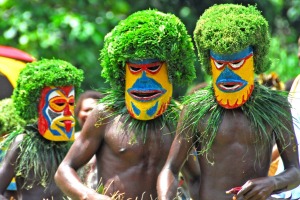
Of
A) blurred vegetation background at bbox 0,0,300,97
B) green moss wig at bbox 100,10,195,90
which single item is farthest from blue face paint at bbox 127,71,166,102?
blurred vegetation background at bbox 0,0,300,97

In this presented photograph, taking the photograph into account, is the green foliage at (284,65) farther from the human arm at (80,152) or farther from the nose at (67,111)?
the human arm at (80,152)

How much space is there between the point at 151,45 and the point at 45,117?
1.56m

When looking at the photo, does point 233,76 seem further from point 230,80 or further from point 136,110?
point 136,110

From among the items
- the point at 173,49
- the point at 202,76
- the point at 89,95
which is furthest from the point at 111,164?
the point at 202,76

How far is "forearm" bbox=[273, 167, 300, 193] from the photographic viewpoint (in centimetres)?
605

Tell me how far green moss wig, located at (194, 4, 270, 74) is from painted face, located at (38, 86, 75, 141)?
5.80 ft

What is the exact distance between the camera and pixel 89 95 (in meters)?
10.3

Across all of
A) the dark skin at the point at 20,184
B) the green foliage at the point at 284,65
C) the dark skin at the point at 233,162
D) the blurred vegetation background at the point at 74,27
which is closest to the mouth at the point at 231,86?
the dark skin at the point at 233,162

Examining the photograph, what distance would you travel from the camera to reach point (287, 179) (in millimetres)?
6098

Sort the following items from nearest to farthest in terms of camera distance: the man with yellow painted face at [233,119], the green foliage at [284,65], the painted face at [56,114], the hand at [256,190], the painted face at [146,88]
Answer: the hand at [256,190] < the man with yellow painted face at [233,119] < the painted face at [146,88] < the painted face at [56,114] < the green foliage at [284,65]

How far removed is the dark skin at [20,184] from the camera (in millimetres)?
7690

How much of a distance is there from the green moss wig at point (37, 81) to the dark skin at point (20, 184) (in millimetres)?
292

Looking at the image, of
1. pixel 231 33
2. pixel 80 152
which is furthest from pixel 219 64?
pixel 80 152

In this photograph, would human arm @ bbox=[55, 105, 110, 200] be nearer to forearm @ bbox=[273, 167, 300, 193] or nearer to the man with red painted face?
the man with red painted face
